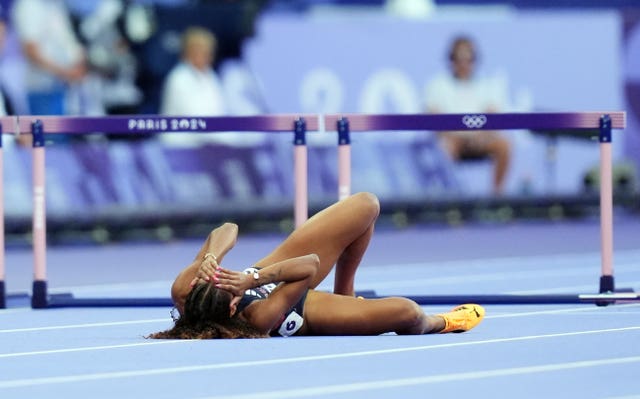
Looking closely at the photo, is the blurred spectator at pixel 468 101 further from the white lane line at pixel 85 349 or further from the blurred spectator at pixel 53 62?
the white lane line at pixel 85 349

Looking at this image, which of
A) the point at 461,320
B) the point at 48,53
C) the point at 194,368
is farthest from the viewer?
the point at 48,53

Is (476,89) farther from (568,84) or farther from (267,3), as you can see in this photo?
(267,3)

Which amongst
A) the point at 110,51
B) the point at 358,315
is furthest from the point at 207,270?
the point at 110,51

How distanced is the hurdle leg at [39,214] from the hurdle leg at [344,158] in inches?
72.0

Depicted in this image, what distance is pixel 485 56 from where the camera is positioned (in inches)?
714

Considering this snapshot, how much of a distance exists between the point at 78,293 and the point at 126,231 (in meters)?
4.90

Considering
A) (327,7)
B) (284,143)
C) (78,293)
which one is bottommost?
(78,293)

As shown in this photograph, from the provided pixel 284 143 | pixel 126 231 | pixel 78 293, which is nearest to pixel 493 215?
pixel 284 143

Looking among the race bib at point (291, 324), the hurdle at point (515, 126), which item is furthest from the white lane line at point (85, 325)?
the hurdle at point (515, 126)

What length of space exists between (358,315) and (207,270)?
0.83 meters

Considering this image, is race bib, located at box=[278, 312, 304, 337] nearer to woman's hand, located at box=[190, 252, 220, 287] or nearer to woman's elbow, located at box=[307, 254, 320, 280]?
woman's elbow, located at box=[307, 254, 320, 280]

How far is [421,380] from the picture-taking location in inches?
263

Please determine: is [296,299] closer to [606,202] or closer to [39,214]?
[39,214]

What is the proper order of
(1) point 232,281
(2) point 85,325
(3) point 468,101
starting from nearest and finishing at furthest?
1. (1) point 232,281
2. (2) point 85,325
3. (3) point 468,101
